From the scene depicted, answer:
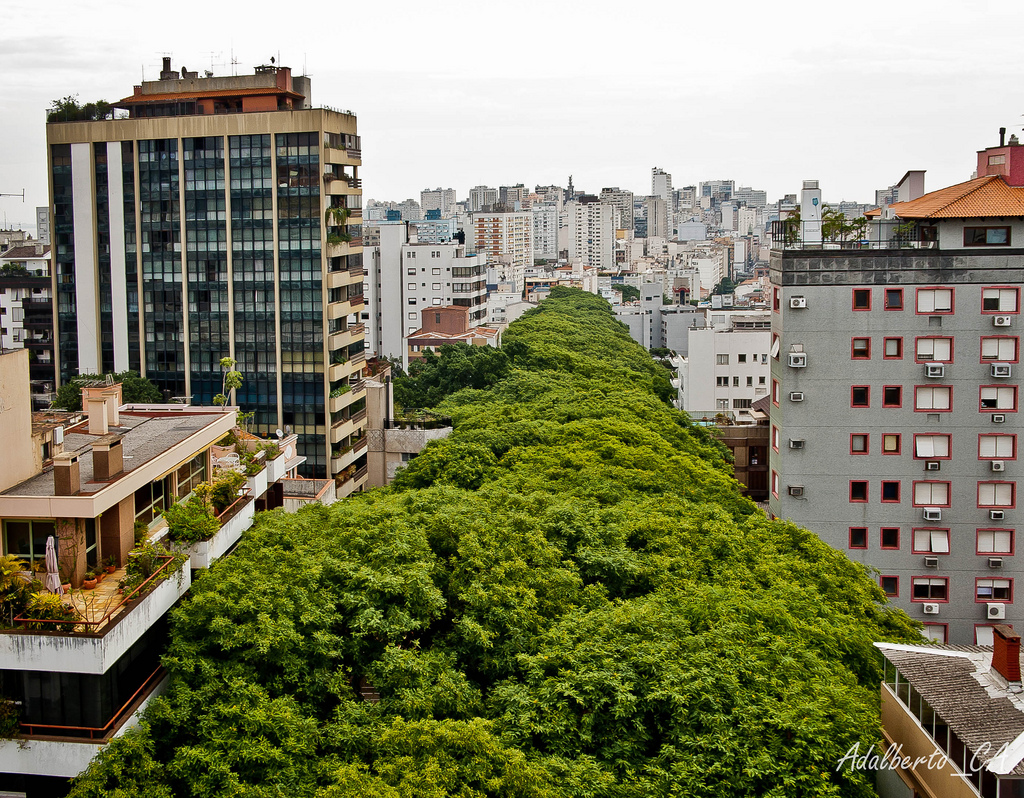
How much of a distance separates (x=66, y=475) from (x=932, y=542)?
118ft

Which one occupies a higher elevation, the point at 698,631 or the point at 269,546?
the point at 269,546

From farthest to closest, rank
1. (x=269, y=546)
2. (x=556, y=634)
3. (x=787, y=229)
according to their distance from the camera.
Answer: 1. (x=787, y=229)
2. (x=269, y=546)
3. (x=556, y=634)

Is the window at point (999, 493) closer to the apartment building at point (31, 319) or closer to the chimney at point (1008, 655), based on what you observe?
the chimney at point (1008, 655)

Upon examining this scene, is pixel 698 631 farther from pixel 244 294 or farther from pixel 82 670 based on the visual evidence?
pixel 244 294

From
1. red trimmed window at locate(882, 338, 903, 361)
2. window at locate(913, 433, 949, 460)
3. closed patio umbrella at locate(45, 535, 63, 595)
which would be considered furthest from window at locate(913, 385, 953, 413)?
closed patio umbrella at locate(45, 535, 63, 595)

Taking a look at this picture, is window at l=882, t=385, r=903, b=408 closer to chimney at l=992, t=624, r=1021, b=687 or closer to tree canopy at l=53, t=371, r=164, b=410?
chimney at l=992, t=624, r=1021, b=687

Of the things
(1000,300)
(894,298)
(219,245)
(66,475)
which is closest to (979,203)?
(1000,300)

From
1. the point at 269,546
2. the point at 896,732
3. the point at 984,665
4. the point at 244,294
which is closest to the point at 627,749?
the point at 896,732

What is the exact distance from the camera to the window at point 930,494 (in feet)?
148

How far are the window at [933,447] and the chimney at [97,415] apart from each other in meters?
33.0

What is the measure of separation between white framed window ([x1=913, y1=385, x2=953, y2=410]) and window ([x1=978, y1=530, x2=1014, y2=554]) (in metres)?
5.72

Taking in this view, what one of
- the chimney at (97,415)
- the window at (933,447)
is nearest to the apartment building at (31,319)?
the chimney at (97,415)

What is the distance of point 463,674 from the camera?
917 inches

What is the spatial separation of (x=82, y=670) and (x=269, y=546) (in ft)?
22.1
